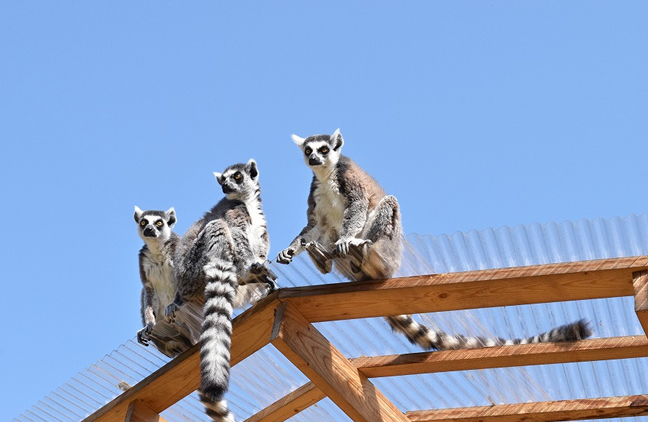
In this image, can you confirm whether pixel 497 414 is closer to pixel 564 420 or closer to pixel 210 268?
pixel 564 420

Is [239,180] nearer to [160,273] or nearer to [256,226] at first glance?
[256,226]

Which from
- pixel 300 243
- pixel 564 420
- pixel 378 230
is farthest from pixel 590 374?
pixel 300 243

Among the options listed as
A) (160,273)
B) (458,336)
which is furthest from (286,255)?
(160,273)

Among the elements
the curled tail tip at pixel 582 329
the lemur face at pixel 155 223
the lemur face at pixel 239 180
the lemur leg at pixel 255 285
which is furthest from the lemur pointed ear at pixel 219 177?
the curled tail tip at pixel 582 329

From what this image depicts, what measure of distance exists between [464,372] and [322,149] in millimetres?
2345

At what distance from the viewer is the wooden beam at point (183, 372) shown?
22.7 ft

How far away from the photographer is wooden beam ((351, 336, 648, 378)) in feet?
21.1

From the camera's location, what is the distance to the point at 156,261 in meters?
9.29

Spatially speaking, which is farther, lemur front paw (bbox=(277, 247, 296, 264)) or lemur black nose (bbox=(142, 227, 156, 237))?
lemur black nose (bbox=(142, 227, 156, 237))

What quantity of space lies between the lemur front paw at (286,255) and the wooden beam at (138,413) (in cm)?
167

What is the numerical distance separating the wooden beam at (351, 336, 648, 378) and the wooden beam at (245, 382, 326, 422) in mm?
465

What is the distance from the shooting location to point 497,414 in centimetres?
730

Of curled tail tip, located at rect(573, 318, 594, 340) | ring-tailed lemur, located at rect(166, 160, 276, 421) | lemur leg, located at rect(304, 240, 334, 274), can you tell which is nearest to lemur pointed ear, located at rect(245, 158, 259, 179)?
ring-tailed lemur, located at rect(166, 160, 276, 421)

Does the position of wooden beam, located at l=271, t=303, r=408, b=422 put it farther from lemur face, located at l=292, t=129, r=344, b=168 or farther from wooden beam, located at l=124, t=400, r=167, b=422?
lemur face, located at l=292, t=129, r=344, b=168
